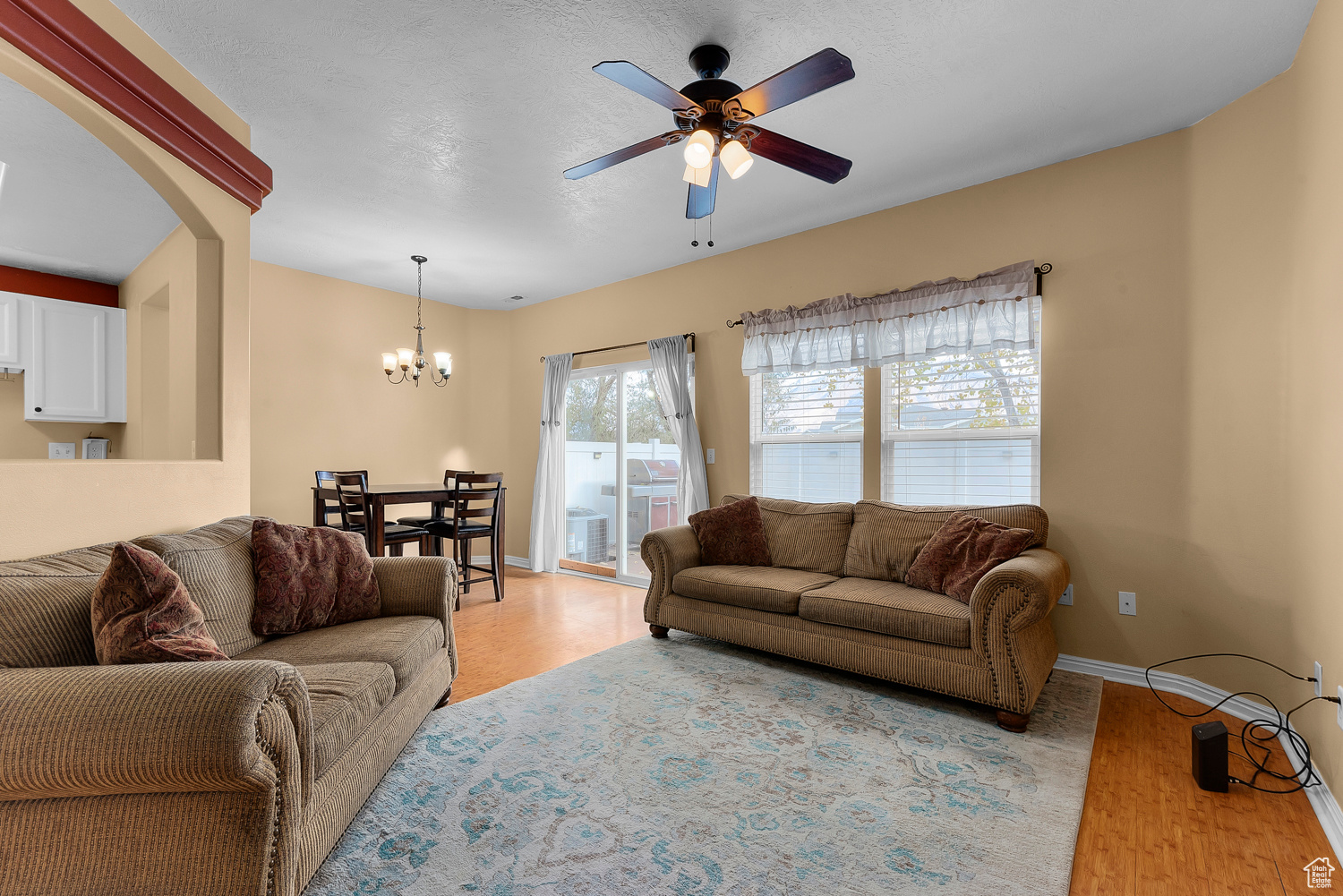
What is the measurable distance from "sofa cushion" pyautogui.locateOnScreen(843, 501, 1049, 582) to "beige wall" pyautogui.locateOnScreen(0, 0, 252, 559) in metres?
3.12

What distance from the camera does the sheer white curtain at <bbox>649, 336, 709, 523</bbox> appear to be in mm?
4773

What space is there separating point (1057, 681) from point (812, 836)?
198cm

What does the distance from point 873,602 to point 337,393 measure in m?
4.77

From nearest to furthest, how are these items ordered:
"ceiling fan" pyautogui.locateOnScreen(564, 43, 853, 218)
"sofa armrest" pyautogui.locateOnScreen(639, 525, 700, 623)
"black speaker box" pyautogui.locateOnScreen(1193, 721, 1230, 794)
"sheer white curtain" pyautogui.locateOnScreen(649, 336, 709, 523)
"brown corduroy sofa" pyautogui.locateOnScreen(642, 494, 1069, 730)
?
"ceiling fan" pyautogui.locateOnScreen(564, 43, 853, 218), "black speaker box" pyautogui.locateOnScreen(1193, 721, 1230, 794), "brown corduroy sofa" pyautogui.locateOnScreen(642, 494, 1069, 730), "sofa armrest" pyautogui.locateOnScreen(639, 525, 700, 623), "sheer white curtain" pyautogui.locateOnScreen(649, 336, 709, 523)

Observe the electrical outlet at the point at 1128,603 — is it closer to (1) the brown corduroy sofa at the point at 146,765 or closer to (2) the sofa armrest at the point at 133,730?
(1) the brown corduroy sofa at the point at 146,765

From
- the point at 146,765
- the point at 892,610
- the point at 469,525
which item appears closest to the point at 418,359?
the point at 469,525

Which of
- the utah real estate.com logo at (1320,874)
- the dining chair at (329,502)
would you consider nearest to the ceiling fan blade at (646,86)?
the utah real estate.com logo at (1320,874)

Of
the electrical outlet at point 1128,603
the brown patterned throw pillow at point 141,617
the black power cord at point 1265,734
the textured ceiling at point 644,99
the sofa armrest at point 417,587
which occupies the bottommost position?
the black power cord at point 1265,734

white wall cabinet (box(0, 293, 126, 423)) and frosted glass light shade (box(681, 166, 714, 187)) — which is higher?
frosted glass light shade (box(681, 166, 714, 187))

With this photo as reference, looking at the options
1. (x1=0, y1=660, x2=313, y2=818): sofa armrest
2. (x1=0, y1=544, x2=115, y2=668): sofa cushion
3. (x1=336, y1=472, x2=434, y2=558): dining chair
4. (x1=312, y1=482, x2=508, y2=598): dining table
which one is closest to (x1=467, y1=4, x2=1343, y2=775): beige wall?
(x1=312, y1=482, x2=508, y2=598): dining table

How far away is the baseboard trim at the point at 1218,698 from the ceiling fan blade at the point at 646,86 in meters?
2.99

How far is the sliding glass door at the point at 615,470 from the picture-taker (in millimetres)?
5348

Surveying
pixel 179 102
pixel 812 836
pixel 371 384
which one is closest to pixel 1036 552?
pixel 812 836

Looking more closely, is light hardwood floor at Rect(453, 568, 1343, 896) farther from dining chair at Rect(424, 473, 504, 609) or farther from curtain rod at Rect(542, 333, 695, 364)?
curtain rod at Rect(542, 333, 695, 364)
